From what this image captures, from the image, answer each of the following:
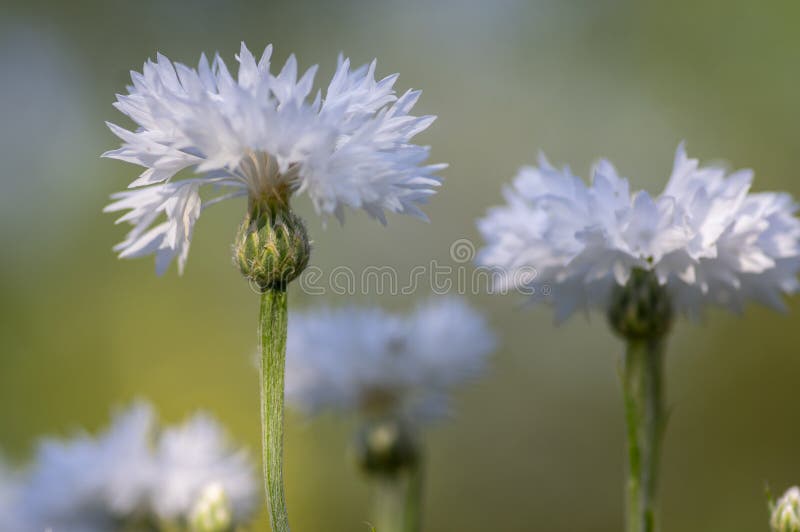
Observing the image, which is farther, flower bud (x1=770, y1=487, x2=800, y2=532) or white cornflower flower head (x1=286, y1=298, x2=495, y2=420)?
white cornflower flower head (x1=286, y1=298, x2=495, y2=420)

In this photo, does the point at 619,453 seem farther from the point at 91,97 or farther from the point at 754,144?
the point at 91,97

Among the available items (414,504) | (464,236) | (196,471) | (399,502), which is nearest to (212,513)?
(196,471)

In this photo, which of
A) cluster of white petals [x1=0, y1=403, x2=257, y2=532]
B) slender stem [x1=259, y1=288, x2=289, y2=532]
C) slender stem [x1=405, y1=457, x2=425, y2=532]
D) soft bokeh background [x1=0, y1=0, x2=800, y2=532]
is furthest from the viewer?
soft bokeh background [x1=0, y1=0, x2=800, y2=532]

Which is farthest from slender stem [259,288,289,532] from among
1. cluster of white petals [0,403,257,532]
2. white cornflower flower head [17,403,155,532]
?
white cornflower flower head [17,403,155,532]

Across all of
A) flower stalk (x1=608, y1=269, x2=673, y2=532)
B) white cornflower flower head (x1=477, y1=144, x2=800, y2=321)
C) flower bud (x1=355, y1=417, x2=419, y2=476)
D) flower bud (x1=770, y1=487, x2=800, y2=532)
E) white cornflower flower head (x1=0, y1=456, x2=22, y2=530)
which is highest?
white cornflower flower head (x1=477, y1=144, x2=800, y2=321)

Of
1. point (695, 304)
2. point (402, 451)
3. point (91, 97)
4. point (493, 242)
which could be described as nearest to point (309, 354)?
point (402, 451)

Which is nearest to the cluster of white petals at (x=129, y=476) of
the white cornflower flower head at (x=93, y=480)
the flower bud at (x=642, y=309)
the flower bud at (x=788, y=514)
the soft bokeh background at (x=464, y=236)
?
the white cornflower flower head at (x=93, y=480)

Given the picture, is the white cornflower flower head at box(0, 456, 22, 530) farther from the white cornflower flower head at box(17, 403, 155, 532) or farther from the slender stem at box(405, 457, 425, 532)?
the slender stem at box(405, 457, 425, 532)
